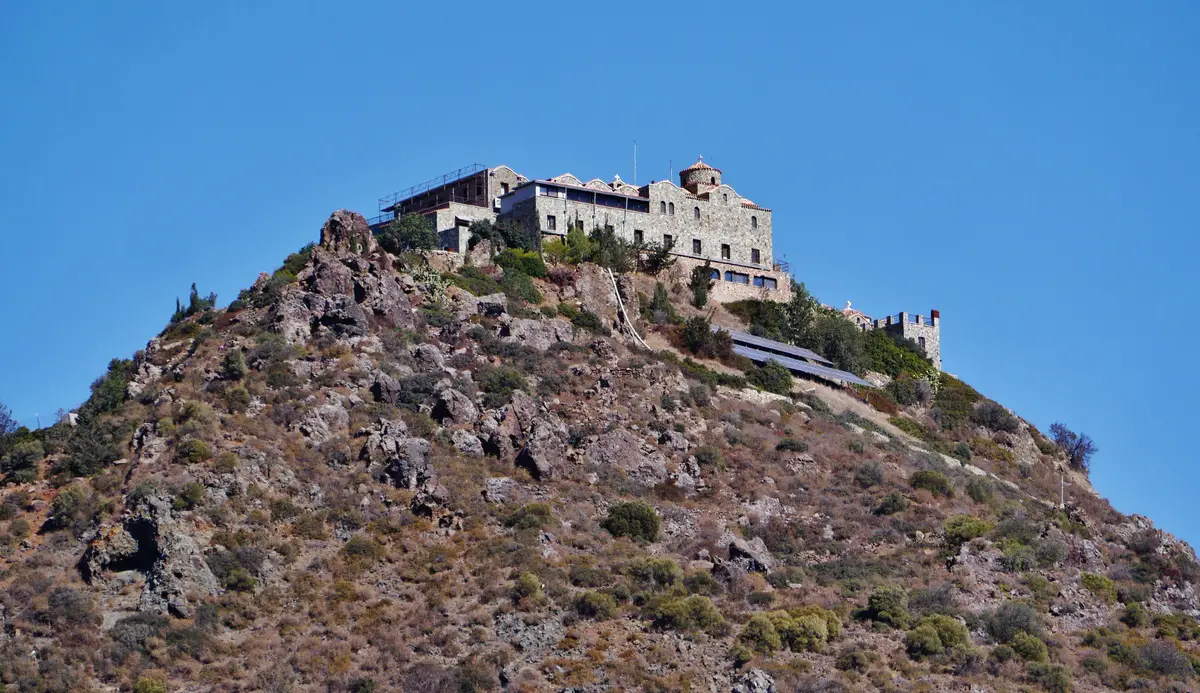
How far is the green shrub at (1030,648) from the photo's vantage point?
59.3m

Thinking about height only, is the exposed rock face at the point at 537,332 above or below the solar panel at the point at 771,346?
below

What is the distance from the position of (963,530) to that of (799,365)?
84.2 ft

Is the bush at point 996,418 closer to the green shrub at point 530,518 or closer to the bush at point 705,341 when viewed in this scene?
the bush at point 705,341

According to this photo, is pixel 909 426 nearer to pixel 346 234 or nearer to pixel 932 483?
pixel 932 483

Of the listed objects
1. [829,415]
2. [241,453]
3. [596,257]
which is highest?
[596,257]

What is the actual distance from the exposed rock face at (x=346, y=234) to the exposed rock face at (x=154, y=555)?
23676 mm

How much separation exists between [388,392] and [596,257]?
25081 mm

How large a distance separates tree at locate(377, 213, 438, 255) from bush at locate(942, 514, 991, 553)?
32503 mm

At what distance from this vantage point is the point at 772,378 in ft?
297

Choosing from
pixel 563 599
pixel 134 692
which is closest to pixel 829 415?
pixel 563 599

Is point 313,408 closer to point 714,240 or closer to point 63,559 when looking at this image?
point 63,559

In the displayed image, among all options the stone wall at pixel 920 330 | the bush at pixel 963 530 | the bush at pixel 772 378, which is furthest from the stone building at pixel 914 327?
the bush at pixel 963 530

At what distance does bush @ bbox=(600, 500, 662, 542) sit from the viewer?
67812 mm

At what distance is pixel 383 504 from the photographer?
66.5 m
